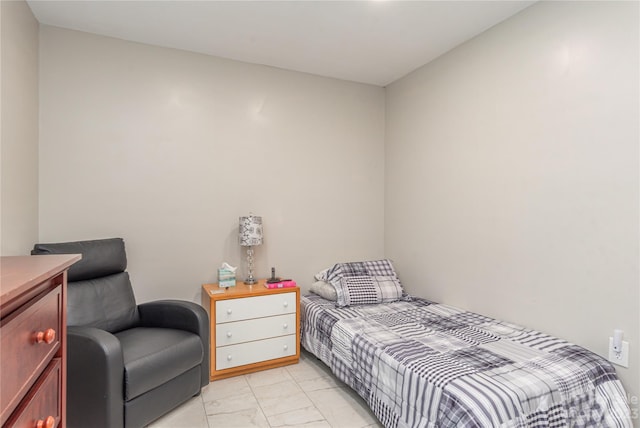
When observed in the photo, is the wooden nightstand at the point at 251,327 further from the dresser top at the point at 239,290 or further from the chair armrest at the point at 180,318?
the chair armrest at the point at 180,318

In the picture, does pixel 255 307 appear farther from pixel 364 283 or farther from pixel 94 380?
pixel 94 380

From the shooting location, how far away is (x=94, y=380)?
184 cm

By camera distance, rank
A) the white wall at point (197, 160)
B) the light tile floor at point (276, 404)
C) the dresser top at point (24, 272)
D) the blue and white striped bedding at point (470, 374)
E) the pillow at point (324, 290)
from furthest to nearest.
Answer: the pillow at point (324, 290), the white wall at point (197, 160), the light tile floor at point (276, 404), the blue and white striped bedding at point (470, 374), the dresser top at point (24, 272)

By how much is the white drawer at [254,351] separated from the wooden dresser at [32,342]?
1.54m

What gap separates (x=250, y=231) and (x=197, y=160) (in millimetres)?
756

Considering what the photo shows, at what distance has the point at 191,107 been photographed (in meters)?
2.98

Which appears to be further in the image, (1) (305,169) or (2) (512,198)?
(1) (305,169)

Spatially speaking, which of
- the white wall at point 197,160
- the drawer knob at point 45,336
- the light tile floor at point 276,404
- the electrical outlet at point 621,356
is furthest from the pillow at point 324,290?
the drawer knob at point 45,336

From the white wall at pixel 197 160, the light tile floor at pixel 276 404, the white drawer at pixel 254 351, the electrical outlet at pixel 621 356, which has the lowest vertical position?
the light tile floor at pixel 276 404

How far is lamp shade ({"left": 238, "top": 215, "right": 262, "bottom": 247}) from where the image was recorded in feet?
9.72

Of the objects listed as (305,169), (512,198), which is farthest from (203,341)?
(512,198)

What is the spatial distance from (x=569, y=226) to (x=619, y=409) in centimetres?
96

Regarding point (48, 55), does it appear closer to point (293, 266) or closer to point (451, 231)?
point (293, 266)

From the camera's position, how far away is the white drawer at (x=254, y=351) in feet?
8.75
